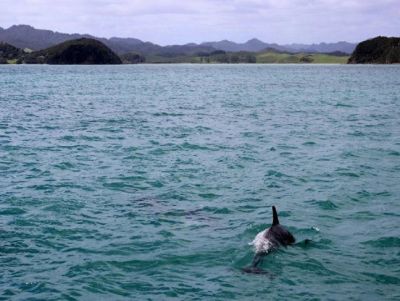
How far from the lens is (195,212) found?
20.3 meters

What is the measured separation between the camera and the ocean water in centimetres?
1381

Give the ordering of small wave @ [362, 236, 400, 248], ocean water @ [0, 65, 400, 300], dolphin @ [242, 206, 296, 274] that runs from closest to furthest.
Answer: ocean water @ [0, 65, 400, 300] < dolphin @ [242, 206, 296, 274] < small wave @ [362, 236, 400, 248]

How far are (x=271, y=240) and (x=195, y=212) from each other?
4.76m

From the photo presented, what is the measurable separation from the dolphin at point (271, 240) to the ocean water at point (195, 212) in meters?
0.31

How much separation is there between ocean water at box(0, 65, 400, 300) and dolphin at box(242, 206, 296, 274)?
0.31 m

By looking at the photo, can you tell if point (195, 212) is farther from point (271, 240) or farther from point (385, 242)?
point (385, 242)

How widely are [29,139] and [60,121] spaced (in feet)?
39.6

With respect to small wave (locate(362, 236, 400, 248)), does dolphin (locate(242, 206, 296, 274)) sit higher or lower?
higher

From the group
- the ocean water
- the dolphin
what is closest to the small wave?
the ocean water

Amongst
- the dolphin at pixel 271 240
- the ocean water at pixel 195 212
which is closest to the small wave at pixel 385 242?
the ocean water at pixel 195 212

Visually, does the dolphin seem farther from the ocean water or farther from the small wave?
the small wave

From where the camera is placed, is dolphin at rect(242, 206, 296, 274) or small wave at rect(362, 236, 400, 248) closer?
dolphin at rect(242, 206, 296, 274)

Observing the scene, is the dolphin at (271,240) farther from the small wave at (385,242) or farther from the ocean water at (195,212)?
the small wave at (385,242)

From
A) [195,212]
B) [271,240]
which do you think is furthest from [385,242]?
[195,212]
